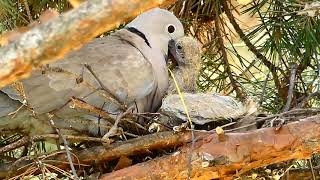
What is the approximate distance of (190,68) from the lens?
5.37 ft

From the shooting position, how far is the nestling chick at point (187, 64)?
5.32ft

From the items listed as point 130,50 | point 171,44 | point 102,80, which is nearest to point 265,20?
point 171,44

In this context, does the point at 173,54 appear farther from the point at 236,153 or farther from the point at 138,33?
the point at 236,153

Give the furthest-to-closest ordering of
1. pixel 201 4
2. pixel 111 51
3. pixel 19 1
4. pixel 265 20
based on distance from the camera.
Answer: pixel 201 4
pixel 265 20
pixel 19 1
pixel 111 51

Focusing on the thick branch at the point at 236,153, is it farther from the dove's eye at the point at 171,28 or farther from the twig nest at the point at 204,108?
the dove's eye at the point at 171,28

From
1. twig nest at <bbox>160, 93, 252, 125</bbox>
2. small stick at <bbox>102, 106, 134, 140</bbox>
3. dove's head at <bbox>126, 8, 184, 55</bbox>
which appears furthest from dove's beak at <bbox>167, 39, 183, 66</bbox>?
small stick at <bbox>102, 106, 134, 140</bbox>

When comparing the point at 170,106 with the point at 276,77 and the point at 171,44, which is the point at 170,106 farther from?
the point at 276,77

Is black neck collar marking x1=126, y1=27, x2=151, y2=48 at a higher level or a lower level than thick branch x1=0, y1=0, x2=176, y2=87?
lower

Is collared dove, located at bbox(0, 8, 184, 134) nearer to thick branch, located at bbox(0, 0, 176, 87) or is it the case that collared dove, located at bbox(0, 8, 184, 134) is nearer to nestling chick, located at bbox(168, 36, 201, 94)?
nestling chick, located at bbox(168, 36, 201, 94)

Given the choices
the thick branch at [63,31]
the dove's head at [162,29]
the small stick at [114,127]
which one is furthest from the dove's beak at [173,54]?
the thick branch at [63,31]

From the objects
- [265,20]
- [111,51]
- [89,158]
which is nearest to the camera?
[89,158]

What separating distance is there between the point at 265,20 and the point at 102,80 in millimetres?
595

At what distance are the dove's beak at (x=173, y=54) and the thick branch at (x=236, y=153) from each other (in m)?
0.48

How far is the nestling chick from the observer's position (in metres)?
1.62
